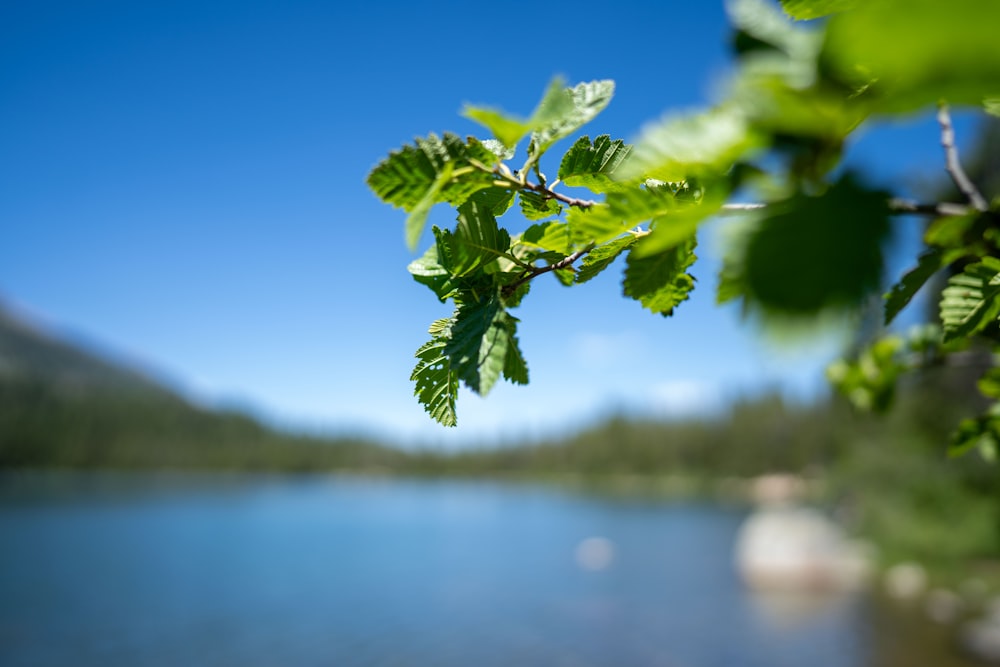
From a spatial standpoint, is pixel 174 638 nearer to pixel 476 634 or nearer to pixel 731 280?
pixel 476 634

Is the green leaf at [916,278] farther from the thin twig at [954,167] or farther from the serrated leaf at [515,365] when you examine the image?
the serrated leaf at [515,365]

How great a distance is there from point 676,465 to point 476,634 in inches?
2868

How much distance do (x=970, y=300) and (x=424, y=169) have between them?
560 mm

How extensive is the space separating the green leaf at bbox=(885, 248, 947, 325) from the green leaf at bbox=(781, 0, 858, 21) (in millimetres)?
261

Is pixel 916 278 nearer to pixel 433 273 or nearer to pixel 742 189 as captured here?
pixel 742 189

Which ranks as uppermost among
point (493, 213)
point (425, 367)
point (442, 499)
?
point (493, 213)

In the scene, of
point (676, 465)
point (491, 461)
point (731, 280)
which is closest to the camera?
point (731, 280)

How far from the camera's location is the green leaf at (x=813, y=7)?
0.49m

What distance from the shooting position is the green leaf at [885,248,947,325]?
0.60 metres

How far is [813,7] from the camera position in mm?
494

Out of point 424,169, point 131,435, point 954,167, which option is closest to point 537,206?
point 424,169

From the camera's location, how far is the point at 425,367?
1.84 feet

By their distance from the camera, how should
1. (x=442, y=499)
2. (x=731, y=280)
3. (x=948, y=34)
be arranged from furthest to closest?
(x=442, y=499), (x=731, y=280), (x=948, y=34)

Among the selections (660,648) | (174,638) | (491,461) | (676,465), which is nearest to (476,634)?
(660,648)
